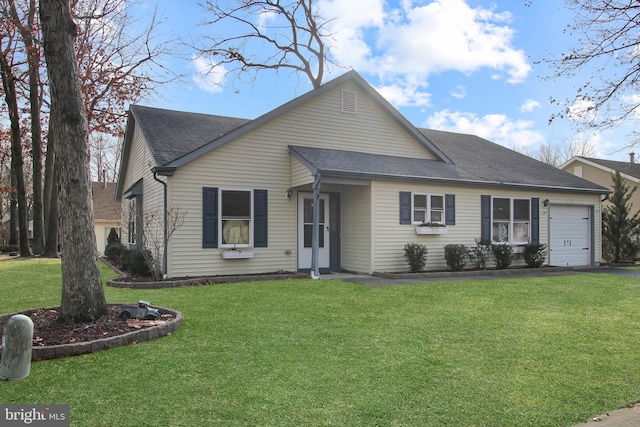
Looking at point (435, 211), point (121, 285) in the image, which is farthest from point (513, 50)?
point (121, 285)

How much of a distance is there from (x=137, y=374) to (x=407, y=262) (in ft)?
29.5

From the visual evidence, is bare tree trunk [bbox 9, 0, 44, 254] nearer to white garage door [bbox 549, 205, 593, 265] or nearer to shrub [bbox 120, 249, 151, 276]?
shrub [bbox 120, 249, 151, 276]

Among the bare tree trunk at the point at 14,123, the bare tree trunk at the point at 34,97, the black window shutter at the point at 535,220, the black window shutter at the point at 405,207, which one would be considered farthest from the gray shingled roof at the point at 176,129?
the black window shutter at the point at 535,220

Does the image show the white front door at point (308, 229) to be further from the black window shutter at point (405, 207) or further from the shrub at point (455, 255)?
the shrub at point (455, 255)

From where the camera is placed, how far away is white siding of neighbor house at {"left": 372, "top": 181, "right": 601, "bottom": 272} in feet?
39.0

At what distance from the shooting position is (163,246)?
36.0 feet

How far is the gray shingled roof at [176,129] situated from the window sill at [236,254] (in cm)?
265

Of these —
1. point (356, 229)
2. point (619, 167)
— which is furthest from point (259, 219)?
point (619, 167)

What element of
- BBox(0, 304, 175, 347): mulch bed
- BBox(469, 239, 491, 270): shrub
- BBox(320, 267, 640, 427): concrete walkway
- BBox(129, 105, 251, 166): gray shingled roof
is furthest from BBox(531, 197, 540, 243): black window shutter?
BBox(0, 304, 175, 347): mulch bed

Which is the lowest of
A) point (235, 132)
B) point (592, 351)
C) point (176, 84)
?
point (592, 351)

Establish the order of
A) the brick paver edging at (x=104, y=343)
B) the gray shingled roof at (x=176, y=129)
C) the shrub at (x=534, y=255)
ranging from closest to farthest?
1. the brick paver edging at (x=104, y=343)
2. the gray shingled roof at (x=176, y=129)
3. the shrub at (x=534, y=255)

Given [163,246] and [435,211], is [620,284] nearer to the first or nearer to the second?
[435,211]

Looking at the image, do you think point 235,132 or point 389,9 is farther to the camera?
point 389,9

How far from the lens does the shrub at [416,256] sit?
11812mm
